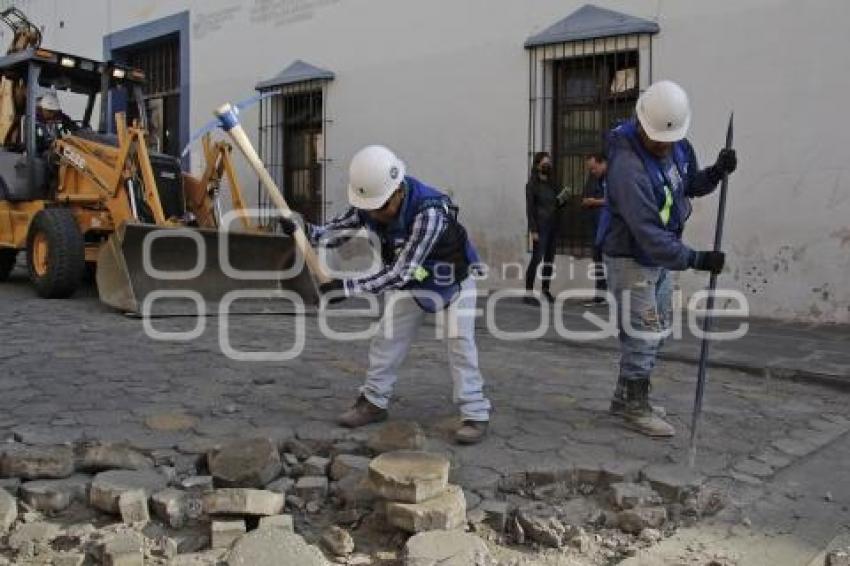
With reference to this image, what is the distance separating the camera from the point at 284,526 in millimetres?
2908

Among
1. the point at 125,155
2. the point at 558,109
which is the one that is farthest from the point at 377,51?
the point at 125,155

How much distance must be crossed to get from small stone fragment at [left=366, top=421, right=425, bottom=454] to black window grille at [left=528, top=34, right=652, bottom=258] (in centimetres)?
512

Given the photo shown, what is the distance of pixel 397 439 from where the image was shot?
3631mm

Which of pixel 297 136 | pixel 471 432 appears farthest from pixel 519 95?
pixel 471 432

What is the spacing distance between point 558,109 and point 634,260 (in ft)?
17.0

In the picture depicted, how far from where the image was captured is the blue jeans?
13.3ft

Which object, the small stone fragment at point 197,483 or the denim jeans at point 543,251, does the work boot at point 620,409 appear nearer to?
the small stone fragment at point 197,483

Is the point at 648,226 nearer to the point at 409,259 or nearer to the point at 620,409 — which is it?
the point at 620,409

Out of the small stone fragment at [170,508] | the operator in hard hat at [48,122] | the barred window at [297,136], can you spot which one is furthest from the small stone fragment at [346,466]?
the barred window at [297,136]

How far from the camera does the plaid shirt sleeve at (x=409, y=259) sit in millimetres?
3623

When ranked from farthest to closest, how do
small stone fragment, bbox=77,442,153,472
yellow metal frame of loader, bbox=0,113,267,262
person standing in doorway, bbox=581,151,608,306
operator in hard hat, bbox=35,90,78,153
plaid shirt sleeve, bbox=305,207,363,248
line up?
operator in hard hat, bbox=35,90,78,153, person standing in doorway, bbox=581,151,608,306, yellow metal frame of loader, bbox=0,113,267,262, plaid shirt sleeve, bbox=305,207,363,248, small stone fragment, bbox=77,442,153,472

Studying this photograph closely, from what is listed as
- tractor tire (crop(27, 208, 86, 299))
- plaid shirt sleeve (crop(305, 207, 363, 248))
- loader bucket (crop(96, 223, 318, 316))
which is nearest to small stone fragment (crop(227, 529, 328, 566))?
plaid shirt sleeve (crop(305, 207, 363, 248))

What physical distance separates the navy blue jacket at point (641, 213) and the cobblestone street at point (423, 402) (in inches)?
33.8

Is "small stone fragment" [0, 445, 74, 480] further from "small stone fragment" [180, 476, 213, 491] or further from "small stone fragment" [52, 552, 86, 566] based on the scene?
"small stone fragment" [52, 552, 86, 566]
